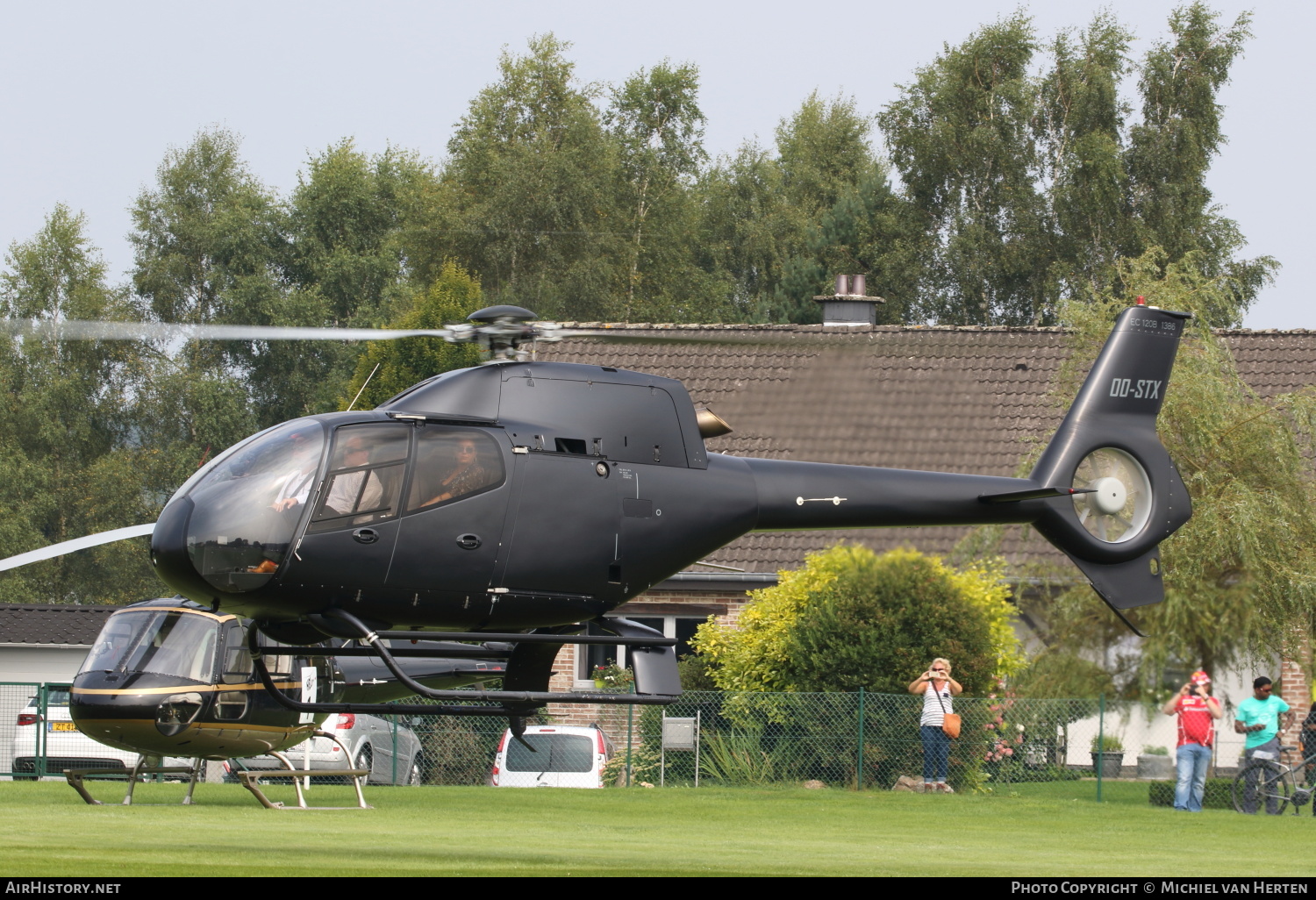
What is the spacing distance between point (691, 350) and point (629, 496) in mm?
18713

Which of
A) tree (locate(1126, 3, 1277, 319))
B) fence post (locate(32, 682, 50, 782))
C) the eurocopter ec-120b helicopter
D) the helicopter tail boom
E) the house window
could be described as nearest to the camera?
the eurocopter ec-120b helicopter

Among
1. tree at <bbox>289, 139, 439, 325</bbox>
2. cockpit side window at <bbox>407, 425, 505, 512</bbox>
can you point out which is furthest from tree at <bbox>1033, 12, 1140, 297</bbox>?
cockpit side window at <bbox>407, 425, 505, 512</bbox>

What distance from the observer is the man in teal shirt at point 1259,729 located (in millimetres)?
18828

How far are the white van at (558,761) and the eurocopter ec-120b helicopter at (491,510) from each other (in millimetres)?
10640

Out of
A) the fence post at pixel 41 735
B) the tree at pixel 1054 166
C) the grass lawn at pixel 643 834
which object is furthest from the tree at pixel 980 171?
the fence post at pixel 41 735

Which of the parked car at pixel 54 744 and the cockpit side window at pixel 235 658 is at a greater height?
the cockpit side window at pixel 235 658

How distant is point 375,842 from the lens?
13703 mm

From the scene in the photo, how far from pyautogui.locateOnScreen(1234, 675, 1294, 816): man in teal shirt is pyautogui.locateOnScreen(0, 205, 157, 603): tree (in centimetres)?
3535

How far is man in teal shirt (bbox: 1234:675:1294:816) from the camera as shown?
18.8 metres

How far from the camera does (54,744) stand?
2430cm

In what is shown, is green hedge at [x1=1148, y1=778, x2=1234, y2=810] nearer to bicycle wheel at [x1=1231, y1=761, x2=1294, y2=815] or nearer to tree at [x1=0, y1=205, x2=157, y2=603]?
bicycle wheel at [x1=1231, y1=761, x2=1294, y2=815]

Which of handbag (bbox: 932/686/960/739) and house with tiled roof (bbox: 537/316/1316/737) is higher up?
house with tiled roof (bbox: 537/316/1316/737)

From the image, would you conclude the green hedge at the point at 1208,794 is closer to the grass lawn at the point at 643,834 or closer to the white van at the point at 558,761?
the grass lawn at the point at 643,834

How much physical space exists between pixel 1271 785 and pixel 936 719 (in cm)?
388
